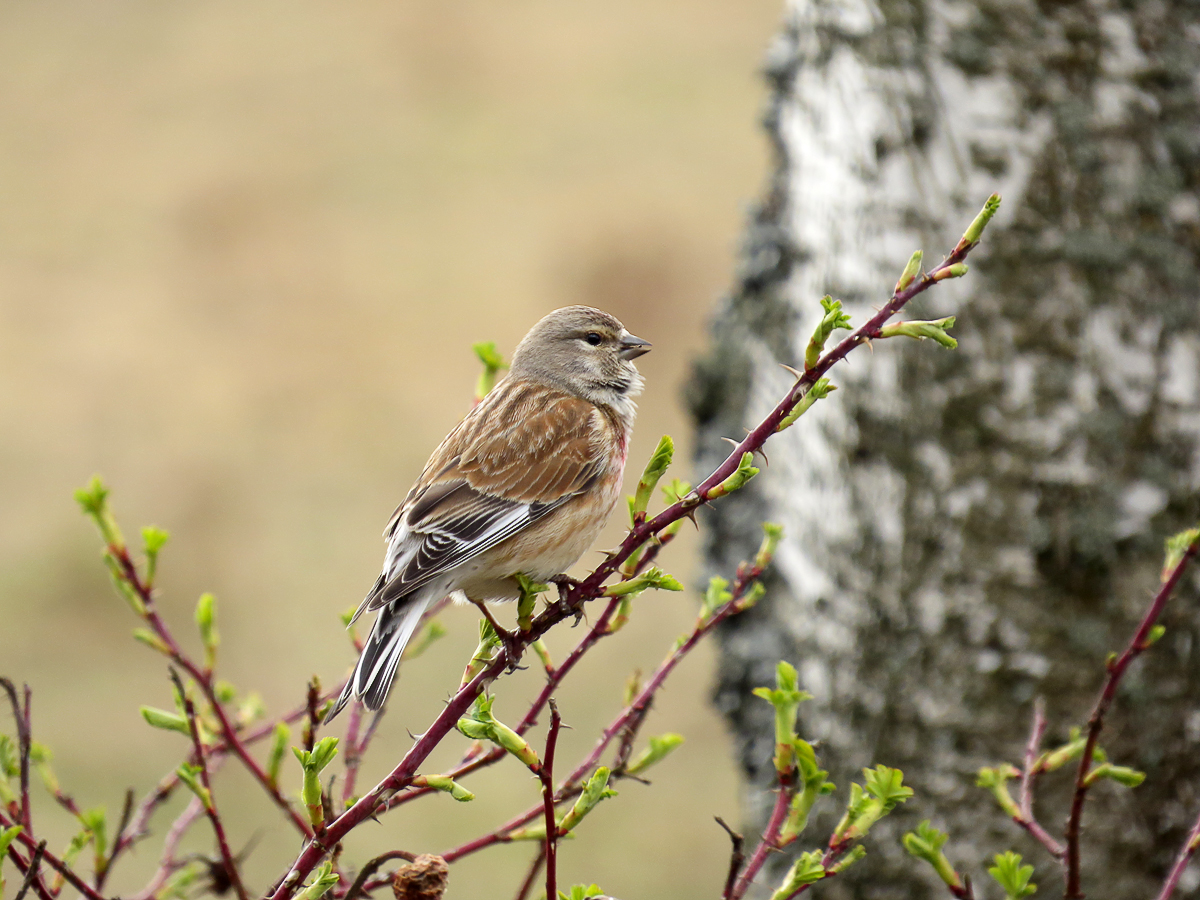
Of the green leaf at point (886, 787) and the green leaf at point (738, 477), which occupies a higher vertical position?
the green leaf at point (738, 477)

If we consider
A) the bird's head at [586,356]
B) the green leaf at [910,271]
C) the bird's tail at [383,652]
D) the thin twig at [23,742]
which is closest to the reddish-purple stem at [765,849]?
the bird's tail at [383,652]

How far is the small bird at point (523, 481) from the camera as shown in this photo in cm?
226

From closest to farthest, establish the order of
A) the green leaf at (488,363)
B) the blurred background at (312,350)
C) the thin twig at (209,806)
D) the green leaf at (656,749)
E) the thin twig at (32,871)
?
the thin twig at (32,871)
the thin twig at (209,806)
the green leaf at (656,749)
the green leaf at (488,363)
the blurred background at (312,350)

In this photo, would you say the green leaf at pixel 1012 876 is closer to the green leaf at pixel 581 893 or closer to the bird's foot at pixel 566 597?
the green leaf at pixel 581 893

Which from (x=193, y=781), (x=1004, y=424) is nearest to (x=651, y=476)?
(x=193, y=781)

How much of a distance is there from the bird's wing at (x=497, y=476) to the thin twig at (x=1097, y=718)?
3.78ft

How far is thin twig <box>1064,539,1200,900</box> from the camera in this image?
1.66 m

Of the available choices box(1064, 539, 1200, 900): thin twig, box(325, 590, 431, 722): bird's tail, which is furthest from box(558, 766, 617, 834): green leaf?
box(1064, 539, 1200, 900): thin twig

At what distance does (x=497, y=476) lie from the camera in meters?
2.52

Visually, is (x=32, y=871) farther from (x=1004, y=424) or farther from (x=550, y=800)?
(x=1004, y=424)

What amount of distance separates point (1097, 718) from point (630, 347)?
4.81 ft

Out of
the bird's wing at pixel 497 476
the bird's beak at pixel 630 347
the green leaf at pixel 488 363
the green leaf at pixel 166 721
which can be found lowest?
the green leaf at pixel 166 721

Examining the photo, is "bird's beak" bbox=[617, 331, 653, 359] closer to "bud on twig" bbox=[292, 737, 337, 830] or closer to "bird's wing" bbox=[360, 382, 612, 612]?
"bird's wing" bbox=[360, 382, 612, 612]

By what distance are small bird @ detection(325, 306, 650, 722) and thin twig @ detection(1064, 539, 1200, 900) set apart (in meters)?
1.03
